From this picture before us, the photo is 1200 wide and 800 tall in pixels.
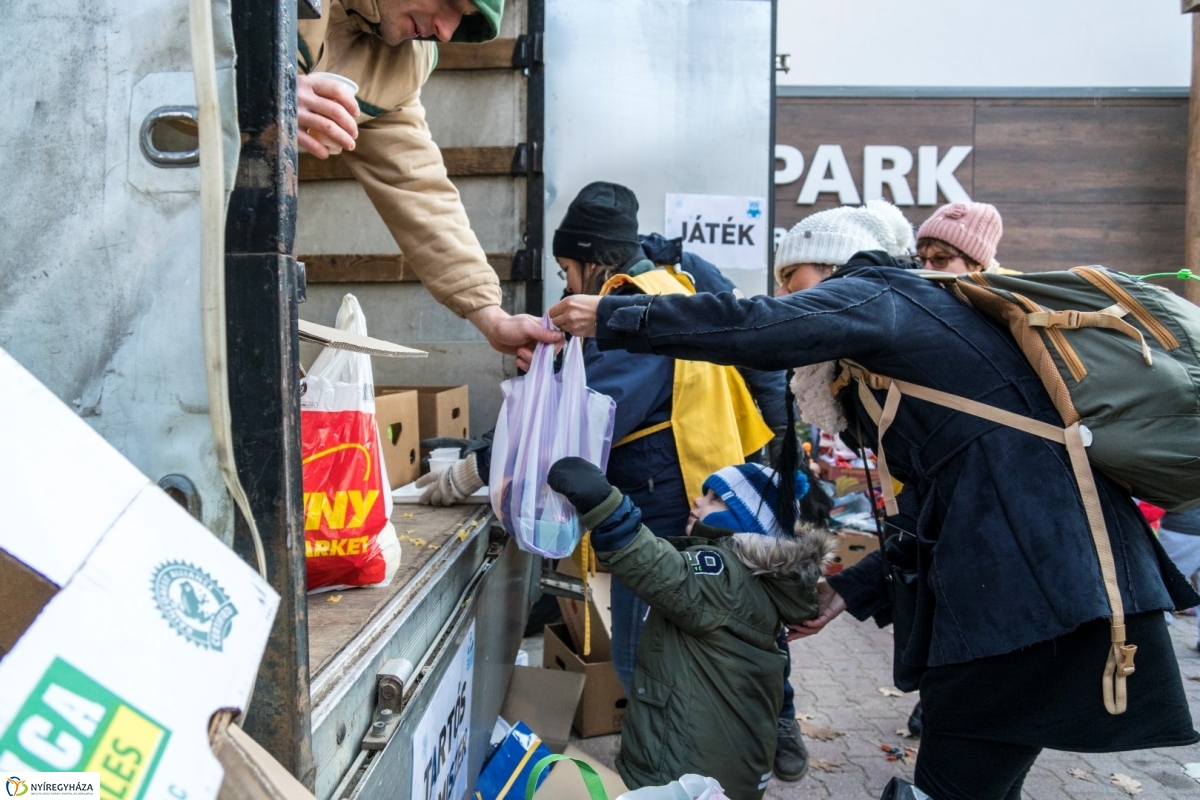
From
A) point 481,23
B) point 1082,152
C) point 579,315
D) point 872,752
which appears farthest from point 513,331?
point 1082,152

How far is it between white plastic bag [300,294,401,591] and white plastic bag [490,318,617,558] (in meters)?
0.44

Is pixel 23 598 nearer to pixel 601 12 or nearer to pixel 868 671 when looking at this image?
pixel 601 12

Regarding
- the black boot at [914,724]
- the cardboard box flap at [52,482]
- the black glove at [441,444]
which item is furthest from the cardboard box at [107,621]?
the black boot at [914,724]

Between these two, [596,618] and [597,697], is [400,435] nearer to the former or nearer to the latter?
[596,618]

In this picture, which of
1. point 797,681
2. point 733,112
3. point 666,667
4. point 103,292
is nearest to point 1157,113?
point 733,112

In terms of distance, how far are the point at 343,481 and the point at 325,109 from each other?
714mm

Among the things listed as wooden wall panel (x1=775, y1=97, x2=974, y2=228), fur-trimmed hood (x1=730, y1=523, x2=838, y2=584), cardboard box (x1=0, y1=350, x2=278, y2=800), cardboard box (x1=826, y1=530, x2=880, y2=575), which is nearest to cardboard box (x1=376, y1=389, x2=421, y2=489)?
fur-trimmed hood (x1=730, y1=523, x2=838, y2=584)

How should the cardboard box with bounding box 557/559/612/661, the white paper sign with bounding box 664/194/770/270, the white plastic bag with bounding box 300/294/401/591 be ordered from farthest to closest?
the white paper sign with bounding box 664/194/770/270, the cardboard box with bounding box 557/559/612/661, the white plastic bag with bounding box 300/294/401/591

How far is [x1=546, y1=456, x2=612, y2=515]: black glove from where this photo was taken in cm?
199

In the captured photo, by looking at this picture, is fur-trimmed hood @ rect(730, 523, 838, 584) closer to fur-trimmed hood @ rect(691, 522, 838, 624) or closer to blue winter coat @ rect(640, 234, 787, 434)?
fur-trimmed hood @ rect(691, 522, 838, 624)

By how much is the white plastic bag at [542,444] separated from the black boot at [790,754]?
141cm

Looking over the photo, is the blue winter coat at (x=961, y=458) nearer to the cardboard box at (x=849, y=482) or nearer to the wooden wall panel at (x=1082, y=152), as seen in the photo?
the cardboard box at (x=849, y=482)

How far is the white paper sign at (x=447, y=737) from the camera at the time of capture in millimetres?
1452

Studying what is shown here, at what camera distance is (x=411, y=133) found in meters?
2.23
